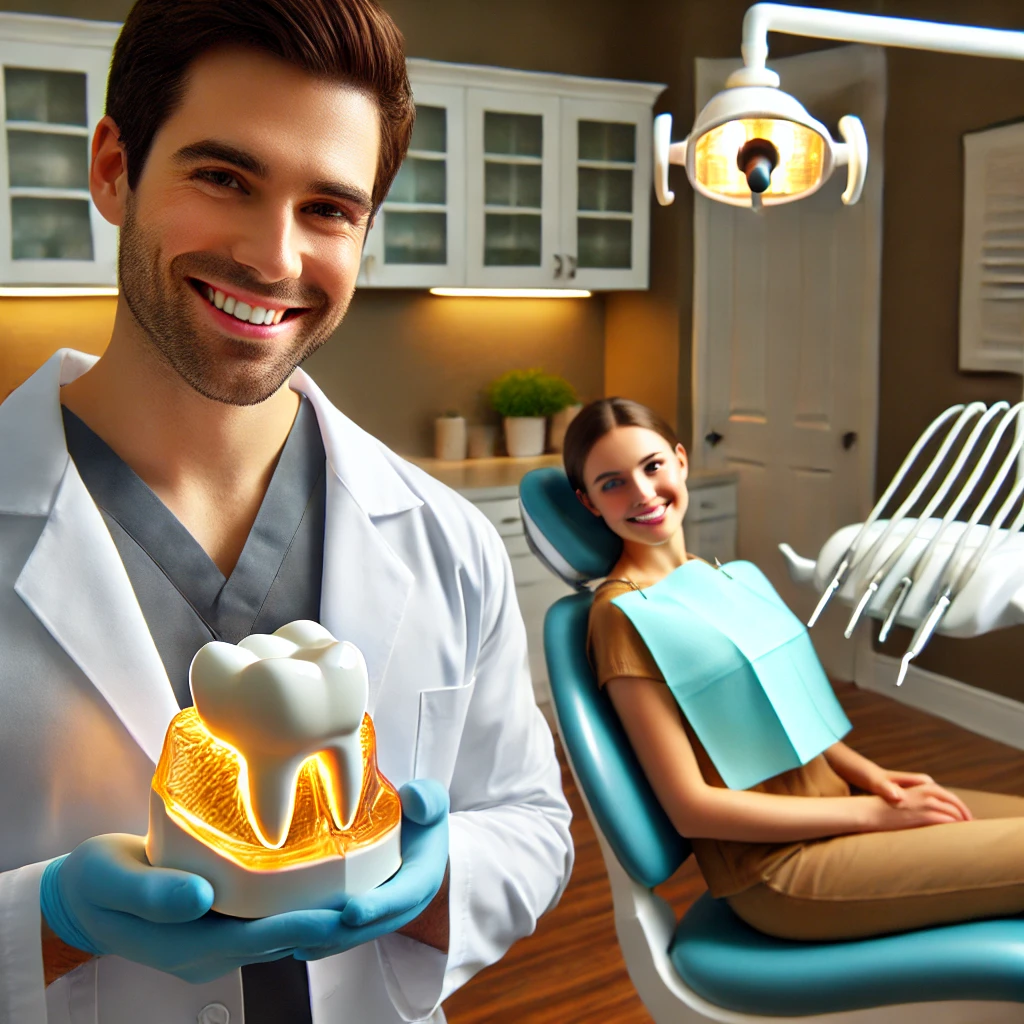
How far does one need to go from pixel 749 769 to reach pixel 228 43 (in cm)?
133

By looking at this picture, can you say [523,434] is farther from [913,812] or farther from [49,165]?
[913,812]

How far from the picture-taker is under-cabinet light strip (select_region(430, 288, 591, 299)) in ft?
14.1

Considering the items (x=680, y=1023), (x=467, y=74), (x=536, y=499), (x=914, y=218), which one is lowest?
(x=680, y=1023)

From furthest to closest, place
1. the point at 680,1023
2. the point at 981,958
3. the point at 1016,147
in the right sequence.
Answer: the point at 1016,147
the point at 680,1023
the point at 981,958

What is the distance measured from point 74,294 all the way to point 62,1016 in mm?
3214

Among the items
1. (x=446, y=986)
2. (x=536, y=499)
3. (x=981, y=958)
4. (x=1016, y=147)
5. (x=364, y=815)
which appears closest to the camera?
(x=364, y=815)

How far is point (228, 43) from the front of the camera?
810 mm

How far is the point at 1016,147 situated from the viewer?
3.47 metres

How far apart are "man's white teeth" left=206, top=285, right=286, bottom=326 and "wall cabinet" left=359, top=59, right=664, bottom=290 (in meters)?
3.11

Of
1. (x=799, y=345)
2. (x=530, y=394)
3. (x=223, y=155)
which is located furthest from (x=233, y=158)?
(x=799, y=345)

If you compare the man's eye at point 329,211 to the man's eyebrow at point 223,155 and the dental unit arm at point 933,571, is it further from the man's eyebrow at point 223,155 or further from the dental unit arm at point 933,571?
the dental unit arm at point 933,571

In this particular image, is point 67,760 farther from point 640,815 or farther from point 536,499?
point 536,499

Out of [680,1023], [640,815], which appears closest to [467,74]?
[640,815]

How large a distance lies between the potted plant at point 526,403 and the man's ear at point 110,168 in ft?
11.5
